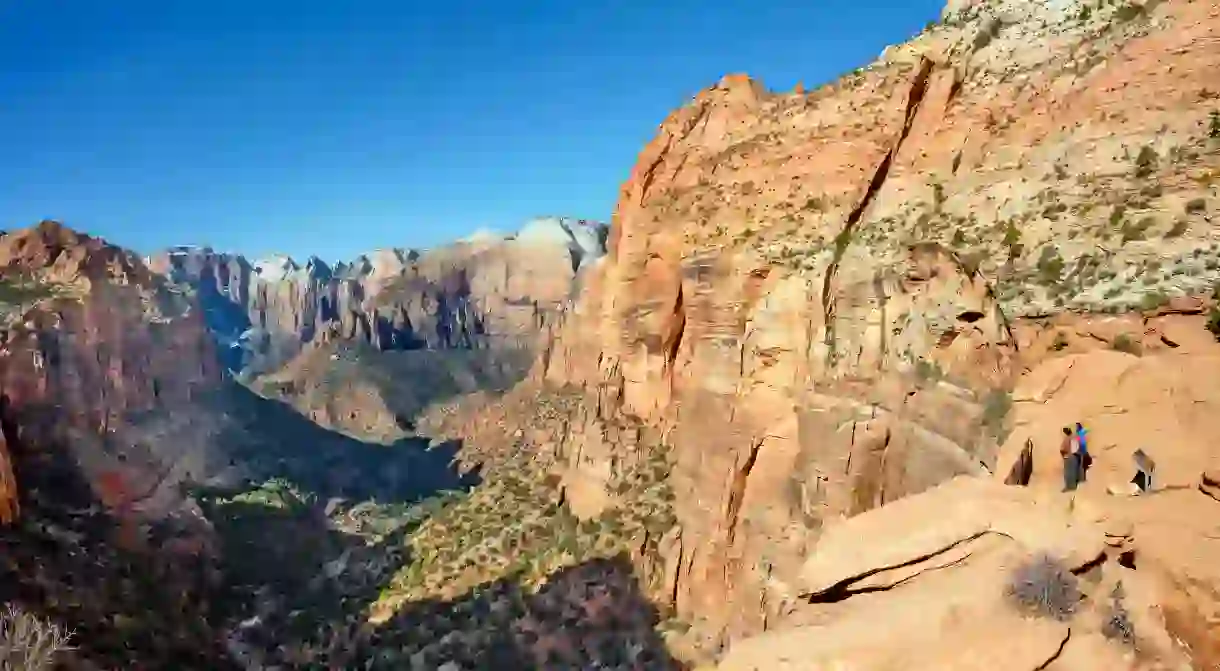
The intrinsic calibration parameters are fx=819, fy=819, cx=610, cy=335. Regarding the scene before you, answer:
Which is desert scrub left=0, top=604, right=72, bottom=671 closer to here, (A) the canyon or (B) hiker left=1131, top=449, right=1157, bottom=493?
(A) the canyon

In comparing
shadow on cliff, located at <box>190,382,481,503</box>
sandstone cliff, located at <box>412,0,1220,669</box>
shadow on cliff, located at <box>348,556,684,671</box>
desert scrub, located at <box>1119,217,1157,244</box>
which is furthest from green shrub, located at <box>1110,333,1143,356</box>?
shadow on cliff, located at <box>190,382,481,503</box>

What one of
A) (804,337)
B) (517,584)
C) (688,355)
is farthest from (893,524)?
(517,584)

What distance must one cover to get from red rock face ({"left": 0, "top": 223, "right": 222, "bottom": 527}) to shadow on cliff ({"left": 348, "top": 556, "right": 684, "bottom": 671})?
21.4 meters

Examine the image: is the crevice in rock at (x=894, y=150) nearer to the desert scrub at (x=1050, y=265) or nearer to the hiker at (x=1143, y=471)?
the desert scrub at (x=1050, y=265)

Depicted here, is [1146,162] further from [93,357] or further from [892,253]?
[93,357]

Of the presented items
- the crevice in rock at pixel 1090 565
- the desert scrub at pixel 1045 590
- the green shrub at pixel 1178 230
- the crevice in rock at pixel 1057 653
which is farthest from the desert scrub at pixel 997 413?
the crevice in rock at pixel 1057 653

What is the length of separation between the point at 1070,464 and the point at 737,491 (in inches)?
684

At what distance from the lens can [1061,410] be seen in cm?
1731

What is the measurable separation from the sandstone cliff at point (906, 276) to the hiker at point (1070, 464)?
84cm

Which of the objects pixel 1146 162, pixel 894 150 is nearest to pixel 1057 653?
pixel 1146 162

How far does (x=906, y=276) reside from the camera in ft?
77.0

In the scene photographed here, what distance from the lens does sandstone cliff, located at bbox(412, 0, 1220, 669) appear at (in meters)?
18.8

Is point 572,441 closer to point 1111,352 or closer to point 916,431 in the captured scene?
point 916,431

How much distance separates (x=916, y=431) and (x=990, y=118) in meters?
12.7
